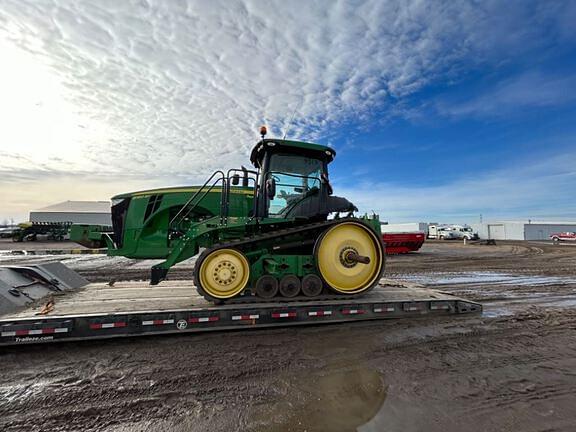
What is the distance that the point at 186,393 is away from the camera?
311 centimetres

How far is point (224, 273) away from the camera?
498 centimetres

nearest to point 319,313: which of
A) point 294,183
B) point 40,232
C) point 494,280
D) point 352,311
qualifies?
point 352,311

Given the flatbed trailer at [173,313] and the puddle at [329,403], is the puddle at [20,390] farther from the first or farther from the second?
the puddle at [329,403]

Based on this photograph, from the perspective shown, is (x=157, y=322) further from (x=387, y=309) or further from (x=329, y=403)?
(x=387, y=309)

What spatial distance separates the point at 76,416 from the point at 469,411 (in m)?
3.51

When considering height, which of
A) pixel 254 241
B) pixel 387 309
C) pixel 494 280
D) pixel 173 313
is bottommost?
pixel 494 280

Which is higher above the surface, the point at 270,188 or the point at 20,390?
the point at 270,188

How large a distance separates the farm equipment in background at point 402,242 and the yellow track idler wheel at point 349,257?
623 inches

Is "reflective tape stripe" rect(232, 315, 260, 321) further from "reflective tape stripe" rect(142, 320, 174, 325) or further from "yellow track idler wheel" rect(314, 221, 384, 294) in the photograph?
"yellow track idler wheel" rect(314, 221, 384, 294)

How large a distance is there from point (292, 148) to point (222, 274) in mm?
2556

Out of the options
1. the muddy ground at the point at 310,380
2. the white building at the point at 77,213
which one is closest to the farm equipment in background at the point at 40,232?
the white building at the point at 77,213

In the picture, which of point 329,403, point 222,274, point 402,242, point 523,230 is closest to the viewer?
point 329,403

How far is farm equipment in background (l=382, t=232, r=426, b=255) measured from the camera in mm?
20828

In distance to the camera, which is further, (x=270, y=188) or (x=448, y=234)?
(x=448, y=234)
